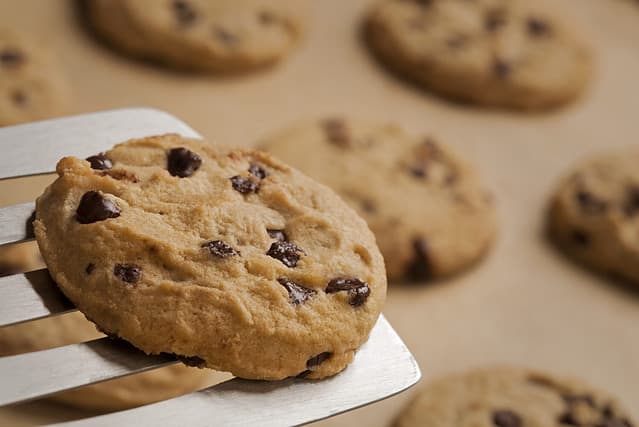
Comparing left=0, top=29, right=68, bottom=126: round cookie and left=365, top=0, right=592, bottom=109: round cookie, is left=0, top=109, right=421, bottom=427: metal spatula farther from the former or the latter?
left=365, top=0, right=592, bottom=109: round cookie

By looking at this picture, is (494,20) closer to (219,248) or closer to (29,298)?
(219,248)

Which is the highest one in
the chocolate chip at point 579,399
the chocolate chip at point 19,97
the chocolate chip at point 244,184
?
the chocolate chip at point 244,184

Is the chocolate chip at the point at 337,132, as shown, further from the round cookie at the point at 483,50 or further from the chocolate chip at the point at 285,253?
the chocolate chip at the point at 285,253

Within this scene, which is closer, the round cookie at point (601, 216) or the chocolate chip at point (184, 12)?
the round cookie at point (601, 216)

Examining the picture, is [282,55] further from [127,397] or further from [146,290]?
[146,290]

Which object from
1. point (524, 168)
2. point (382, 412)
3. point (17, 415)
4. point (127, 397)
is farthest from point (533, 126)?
point (17, 415)

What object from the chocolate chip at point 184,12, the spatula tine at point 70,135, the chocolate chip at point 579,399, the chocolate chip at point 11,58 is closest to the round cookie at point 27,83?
the chocolate chip at point 11,58
